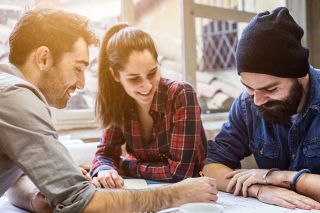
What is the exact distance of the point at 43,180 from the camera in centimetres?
102

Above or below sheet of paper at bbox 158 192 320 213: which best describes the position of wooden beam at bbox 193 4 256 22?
above

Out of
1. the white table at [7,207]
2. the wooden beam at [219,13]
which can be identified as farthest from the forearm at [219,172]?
the wooden beam at [219,13]

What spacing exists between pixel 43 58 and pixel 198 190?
0.67 metres

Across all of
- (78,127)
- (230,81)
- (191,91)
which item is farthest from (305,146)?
(230,81)

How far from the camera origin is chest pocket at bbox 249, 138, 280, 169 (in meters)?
1.51

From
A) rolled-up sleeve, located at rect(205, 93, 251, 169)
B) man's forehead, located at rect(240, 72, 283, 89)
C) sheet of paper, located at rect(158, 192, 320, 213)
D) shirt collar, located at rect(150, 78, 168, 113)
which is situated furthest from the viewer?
shirt collar, located at rect(150, 78, 168, 113)

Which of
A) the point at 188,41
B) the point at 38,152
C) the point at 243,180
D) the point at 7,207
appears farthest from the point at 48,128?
the point at 188,41

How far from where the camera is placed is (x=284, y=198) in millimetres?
1201

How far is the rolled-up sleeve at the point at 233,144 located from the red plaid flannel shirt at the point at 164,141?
5.2 inches

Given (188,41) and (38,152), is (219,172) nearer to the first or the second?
(38,152)

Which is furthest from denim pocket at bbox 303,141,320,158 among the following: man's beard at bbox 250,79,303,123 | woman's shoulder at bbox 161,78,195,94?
woman's shoulder at bbox 161,78,195,94

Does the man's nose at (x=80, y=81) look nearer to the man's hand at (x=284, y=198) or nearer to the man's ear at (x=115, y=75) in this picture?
the man's ear at (x=115, y=75)

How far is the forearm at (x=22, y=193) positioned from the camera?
1.29 meters

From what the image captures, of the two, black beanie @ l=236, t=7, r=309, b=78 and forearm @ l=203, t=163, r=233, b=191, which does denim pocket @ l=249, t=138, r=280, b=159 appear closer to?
forearm @ l=203, t=163, r=233, b=191
